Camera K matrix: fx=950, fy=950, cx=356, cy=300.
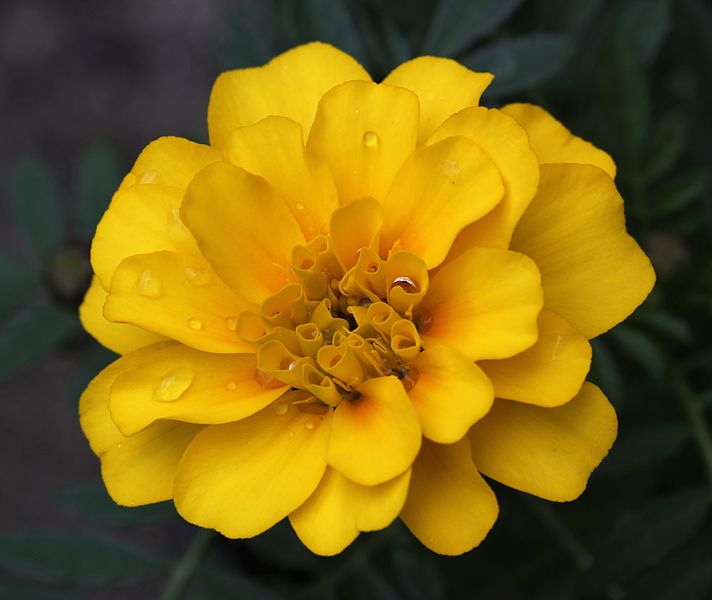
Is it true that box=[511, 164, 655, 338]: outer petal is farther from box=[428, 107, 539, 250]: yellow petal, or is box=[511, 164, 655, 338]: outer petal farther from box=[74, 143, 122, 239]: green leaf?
box=[74, 143, 122, 239]: green leaf

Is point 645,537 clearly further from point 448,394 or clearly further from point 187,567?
point 187,567

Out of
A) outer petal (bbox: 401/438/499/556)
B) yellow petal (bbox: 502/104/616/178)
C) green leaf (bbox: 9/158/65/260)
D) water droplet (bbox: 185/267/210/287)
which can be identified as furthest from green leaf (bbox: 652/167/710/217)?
green leaf (bbox: 9/158/65/260)

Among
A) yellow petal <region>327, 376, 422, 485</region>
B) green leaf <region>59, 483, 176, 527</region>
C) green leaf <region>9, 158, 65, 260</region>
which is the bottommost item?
green leaf <region>59, 483, 176, 527</region>

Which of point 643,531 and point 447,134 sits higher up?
point 447,134

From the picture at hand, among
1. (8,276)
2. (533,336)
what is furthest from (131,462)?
(8,276)

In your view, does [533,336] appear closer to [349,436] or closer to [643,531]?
[349,436]

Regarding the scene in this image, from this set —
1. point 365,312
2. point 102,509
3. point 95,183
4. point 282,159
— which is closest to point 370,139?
point 282,159

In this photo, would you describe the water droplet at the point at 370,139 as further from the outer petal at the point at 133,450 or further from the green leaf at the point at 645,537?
the green leaf at the point at 645,537
